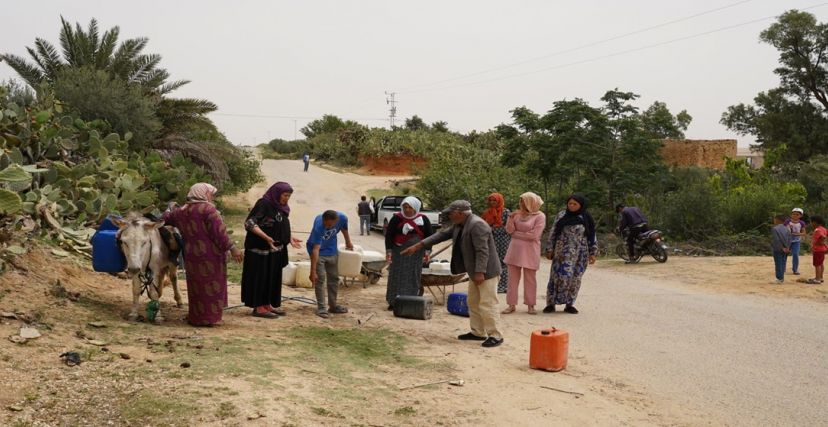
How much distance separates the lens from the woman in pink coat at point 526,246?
10.7 meters

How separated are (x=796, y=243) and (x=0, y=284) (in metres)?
13.5

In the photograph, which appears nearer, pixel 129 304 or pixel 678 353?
pixel 678 353

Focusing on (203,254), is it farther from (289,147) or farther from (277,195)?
(289,147)

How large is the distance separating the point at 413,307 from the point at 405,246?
0.90m

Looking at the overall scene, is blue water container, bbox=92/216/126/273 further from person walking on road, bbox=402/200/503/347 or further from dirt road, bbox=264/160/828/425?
person walking on road, bbox=402/200/503/347

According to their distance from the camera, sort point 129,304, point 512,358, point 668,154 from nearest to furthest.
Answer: point 512,358, point 129,304, point 668,154

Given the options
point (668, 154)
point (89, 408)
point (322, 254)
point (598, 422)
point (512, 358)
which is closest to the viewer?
point (89, 408)

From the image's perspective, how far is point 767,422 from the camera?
588cm

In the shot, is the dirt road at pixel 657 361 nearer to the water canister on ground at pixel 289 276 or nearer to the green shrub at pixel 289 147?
the water canister on ground at pixel 289 276

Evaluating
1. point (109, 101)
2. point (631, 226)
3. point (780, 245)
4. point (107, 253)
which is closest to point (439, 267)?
point (107, 253)

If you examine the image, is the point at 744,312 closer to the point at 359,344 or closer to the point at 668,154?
the point at 359,344

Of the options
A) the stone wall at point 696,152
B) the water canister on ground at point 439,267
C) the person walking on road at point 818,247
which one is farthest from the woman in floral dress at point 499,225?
the stone wall at point 696,152

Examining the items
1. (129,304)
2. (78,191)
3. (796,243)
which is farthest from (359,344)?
(796,243)

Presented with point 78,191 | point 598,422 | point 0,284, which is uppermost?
point 78,191
